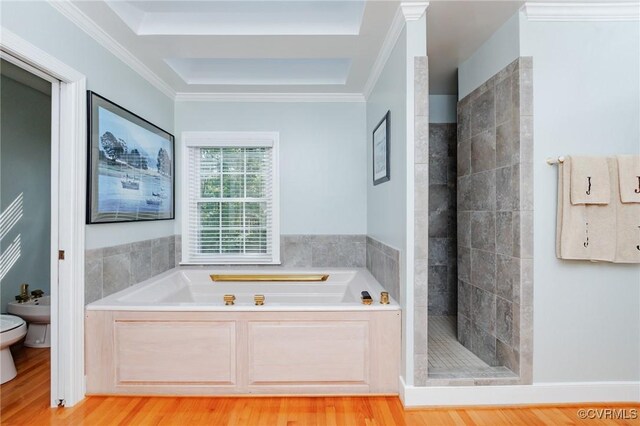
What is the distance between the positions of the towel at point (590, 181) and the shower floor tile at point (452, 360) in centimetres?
112

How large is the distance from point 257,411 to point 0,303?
2.52 m

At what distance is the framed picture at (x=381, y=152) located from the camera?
2635 millimetres

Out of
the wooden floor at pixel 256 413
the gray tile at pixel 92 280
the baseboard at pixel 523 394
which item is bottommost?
the wooden floor at pixel 256 413

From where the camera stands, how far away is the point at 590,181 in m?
2.04

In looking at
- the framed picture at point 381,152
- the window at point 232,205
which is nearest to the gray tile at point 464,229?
the framed picture at point 381,152

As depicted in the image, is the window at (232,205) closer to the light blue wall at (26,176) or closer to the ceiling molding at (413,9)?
the light blue wall at (26,176)

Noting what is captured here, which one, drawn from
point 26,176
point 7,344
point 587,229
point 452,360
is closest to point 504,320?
point 452,360

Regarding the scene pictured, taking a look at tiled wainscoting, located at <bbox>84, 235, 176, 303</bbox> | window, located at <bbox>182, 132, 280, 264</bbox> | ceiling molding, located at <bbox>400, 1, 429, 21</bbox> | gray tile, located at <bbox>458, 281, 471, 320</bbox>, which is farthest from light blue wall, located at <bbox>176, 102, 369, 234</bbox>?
ceiling molding, located at <bbox>400, 1, 429, 21</bbox>

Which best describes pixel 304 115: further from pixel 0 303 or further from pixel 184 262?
pixel 0 303

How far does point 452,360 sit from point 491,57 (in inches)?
83.2

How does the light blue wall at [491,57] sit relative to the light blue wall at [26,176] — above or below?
above

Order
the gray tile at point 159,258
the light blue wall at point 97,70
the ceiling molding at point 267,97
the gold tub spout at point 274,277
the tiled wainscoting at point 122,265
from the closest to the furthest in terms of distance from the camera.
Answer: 1. the light blue wall at point 97,70
2. the tiled wainscoting at point 122,265
3. the gray tile at point 159,258
4. the gold tub spout at point 274,277
5. the ceiling molding at point 267,97

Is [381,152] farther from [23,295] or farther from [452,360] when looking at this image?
[23,295]

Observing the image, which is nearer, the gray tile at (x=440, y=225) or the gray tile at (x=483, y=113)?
the gray tile at (x=483, y=113)
